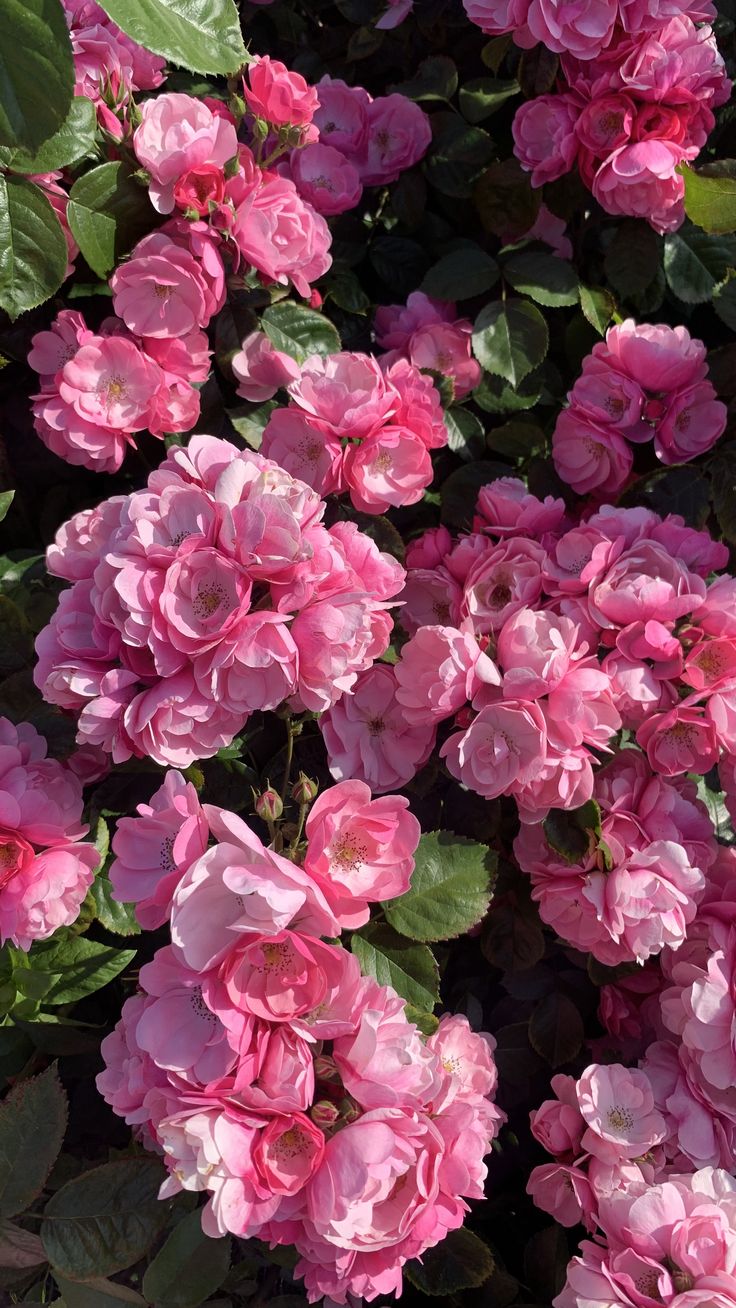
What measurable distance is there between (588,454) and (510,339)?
0.27 metres

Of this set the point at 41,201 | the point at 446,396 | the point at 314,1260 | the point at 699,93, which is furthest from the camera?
the point at 446,396

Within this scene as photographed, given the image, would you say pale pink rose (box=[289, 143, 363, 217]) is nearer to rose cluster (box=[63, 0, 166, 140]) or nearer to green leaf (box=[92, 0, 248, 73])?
rose cluster (box=[63, 0, 166, 140])

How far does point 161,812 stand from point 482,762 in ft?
1.28

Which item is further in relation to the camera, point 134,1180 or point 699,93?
point 699,93

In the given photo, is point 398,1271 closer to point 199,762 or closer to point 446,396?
point 199,762

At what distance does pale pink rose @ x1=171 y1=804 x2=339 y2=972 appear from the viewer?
2.70 ft

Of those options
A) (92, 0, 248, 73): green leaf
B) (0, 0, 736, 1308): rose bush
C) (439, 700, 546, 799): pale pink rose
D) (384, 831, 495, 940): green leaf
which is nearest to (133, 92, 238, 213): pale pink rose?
(0, 0, 736, 1308): rose bush

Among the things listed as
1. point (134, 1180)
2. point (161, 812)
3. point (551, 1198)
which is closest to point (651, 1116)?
point (551, 1198)

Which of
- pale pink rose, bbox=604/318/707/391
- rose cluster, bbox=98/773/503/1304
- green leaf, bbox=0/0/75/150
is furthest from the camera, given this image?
pale pink rose, bbox=604/318/707/391

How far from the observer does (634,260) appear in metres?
1.67

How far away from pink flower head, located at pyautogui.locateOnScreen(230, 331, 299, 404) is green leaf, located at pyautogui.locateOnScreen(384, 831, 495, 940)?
27.9 inches

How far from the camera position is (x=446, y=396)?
1573mm

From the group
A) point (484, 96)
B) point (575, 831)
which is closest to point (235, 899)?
point (575, 831)

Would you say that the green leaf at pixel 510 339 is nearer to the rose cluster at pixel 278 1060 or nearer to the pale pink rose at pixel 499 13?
the pale pink rose at pixel 499 13
